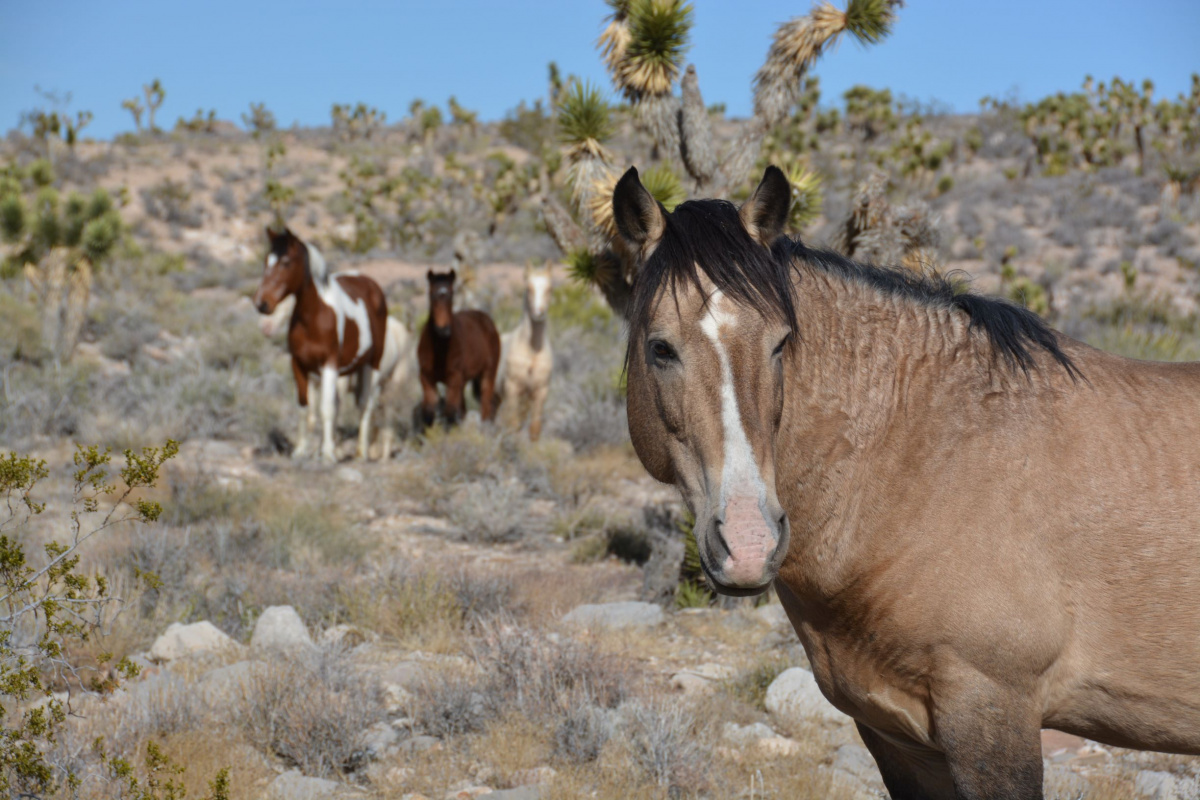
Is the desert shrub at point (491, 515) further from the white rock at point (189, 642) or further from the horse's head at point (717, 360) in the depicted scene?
the horse's head at point (717, 360)

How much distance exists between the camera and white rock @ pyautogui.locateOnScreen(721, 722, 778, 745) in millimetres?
4515

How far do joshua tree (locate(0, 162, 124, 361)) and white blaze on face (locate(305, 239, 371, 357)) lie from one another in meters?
5.17

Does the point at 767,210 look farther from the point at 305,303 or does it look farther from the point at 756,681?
the point at 305,303

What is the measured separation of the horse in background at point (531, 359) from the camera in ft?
39.2

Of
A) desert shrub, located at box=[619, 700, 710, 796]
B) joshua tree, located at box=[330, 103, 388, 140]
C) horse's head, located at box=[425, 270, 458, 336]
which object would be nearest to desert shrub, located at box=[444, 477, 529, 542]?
horse's head, located at box=[425, 270, 458, 336]

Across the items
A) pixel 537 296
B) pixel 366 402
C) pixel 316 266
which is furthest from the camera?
pixel 366 402

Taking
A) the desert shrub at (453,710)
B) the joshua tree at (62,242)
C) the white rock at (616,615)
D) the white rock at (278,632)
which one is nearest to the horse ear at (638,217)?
the desert shrub at (453,710)

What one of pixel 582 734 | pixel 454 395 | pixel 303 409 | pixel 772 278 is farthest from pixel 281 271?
pixel 772 278

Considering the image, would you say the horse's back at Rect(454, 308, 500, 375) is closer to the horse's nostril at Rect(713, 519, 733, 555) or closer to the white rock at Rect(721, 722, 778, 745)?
the white rock at Rect(721, 722, 778, 745)

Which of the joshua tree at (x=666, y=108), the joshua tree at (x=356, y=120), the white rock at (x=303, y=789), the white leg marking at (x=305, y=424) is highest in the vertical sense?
the joshua tree at (x=356, y=120)

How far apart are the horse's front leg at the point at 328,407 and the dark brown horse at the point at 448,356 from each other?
125 centimetres

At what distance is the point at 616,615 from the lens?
632cm

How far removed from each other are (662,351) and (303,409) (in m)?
9.59

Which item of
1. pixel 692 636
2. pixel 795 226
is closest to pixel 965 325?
pixel 692 636
